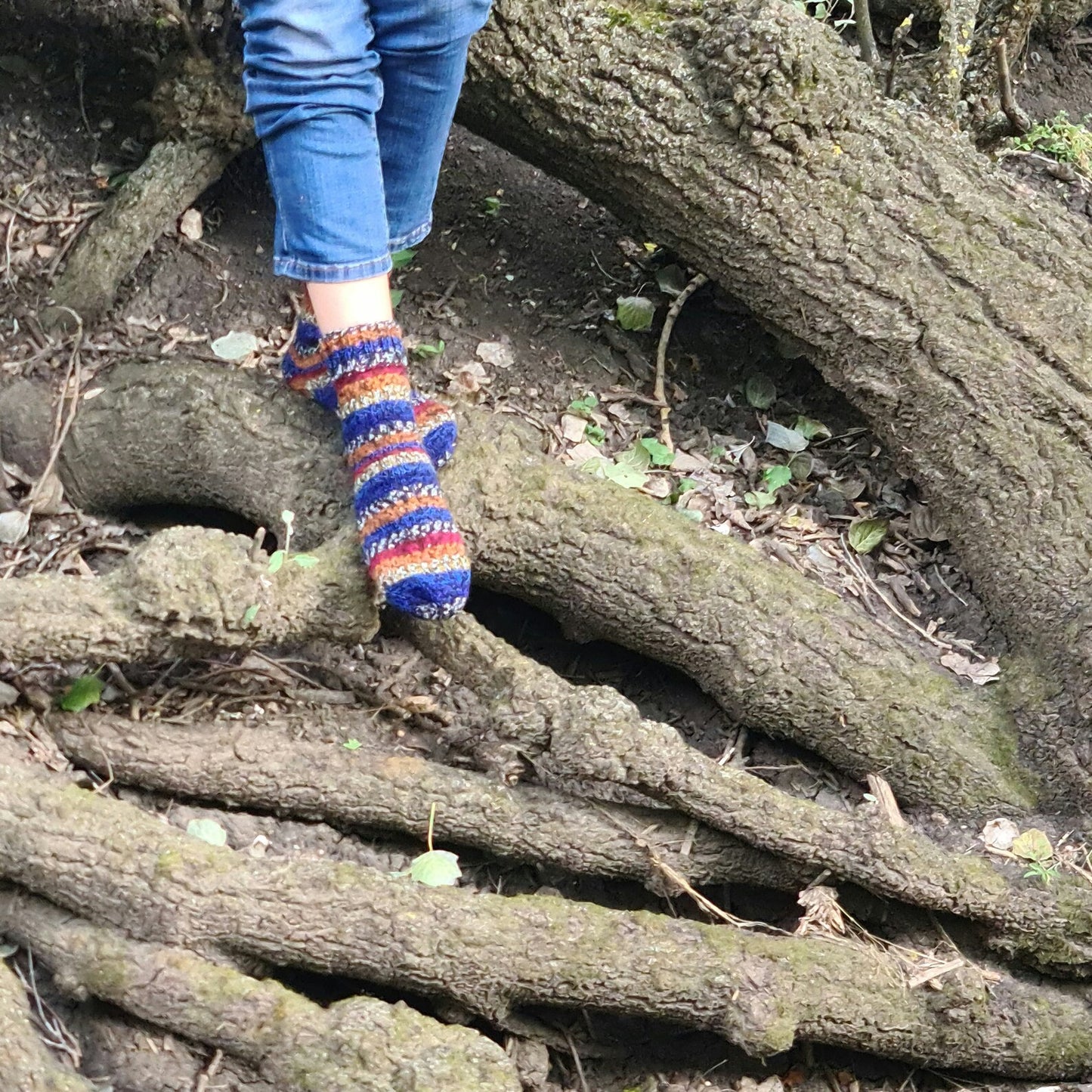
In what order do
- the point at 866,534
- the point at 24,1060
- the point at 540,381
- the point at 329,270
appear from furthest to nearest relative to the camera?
the point at 540,381 < the point at 866,534 < the point at 329,270 < the point at 24,1060

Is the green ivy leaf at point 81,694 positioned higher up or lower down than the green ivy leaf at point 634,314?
lower down

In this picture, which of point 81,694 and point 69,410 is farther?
point 69,410

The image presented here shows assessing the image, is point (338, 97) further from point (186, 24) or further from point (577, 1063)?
point (577, 1063)

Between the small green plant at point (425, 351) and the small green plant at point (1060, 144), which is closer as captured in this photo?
the small green plant at point (425, 351)

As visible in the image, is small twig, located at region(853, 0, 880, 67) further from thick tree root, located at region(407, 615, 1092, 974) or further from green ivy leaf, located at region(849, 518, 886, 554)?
thick tree root, located at region(407, 615, 1092, 974)

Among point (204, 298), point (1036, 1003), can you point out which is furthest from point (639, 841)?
point (204, 298)

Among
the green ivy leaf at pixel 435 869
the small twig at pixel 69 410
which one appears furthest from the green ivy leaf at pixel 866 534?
the small twig at pixel 69 410

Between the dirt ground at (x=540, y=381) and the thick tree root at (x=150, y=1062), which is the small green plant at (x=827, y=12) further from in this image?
the thick tree root at (x=150, y=1062)

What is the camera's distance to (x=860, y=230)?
2611mm

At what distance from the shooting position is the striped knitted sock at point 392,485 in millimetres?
2037

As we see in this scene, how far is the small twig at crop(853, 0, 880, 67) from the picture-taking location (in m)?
3.55

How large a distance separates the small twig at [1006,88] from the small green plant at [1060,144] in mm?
379

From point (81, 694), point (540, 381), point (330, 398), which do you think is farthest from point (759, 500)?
point (81, 694)

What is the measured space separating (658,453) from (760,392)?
1.41 feet
